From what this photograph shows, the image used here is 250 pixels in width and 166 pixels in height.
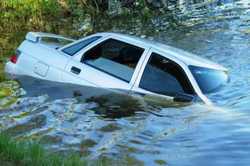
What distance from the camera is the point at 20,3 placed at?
60.5 feet

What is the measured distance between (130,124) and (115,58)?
1475mm

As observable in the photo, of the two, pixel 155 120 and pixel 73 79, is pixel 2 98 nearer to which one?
pixel 73 79

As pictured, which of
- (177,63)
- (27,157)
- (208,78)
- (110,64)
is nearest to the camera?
(27,157)

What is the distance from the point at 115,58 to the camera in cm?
976

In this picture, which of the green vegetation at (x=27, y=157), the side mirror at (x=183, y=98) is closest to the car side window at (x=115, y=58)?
the side mirror at (x=183, y=98)

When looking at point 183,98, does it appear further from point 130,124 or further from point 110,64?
point 110,64

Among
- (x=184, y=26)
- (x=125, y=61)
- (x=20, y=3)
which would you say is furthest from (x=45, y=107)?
(x=184, y=26)

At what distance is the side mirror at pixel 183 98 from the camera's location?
8.98 m

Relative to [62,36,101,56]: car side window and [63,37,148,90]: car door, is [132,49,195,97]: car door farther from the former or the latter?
[62,36,101,56]: car side window

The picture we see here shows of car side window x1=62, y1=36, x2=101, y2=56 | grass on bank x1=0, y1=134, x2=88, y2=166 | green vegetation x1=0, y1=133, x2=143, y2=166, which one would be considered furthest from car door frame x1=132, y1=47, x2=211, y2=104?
grass on bank x1=0, y1=134, x2=88, y2=166

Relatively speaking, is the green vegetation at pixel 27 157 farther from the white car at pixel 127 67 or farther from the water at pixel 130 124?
the white car at pixel 127 67

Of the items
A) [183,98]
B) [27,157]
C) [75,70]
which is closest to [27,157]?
[27,157]

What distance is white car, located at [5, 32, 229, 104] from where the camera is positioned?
9.22 meters

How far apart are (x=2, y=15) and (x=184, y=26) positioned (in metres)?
6.28
